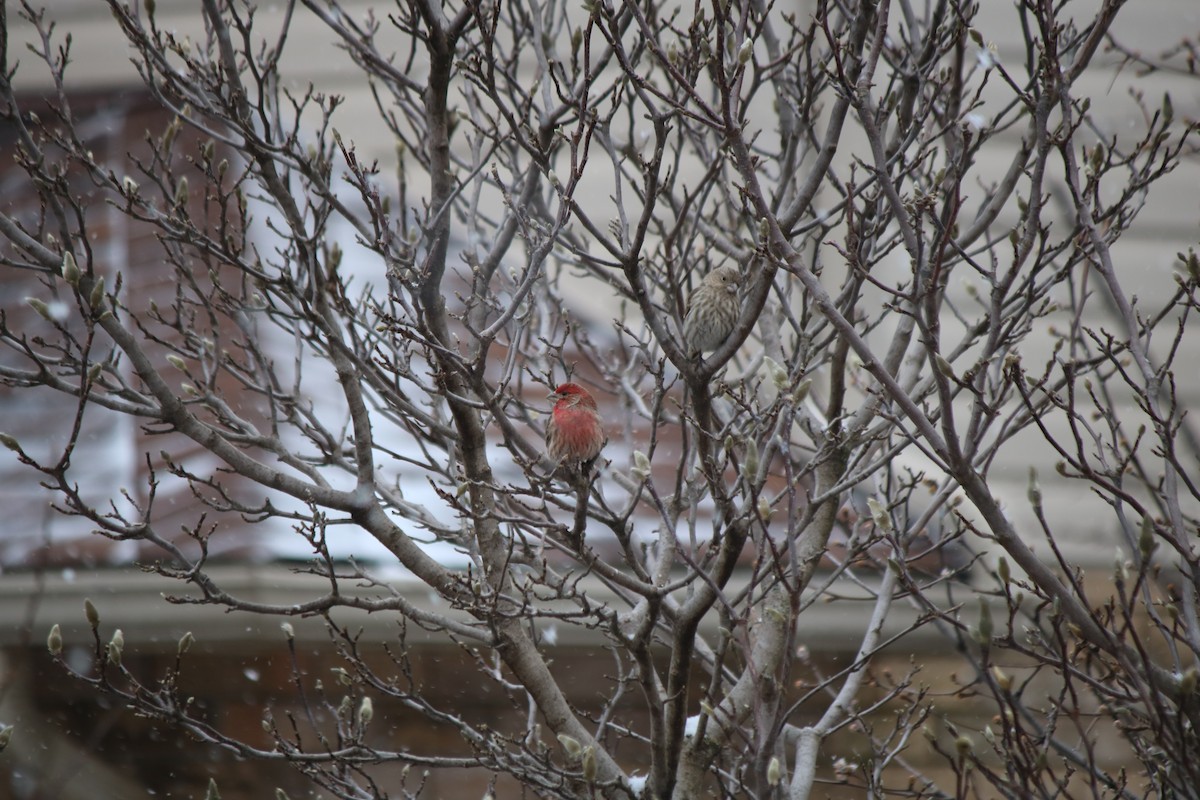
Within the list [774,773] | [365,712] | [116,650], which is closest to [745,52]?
[774,773]

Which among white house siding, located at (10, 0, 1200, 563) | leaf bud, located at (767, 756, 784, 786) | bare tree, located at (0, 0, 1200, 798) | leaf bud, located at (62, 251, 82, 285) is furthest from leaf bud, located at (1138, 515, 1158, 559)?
white house siding, located at (10, 0, 1200, 563)

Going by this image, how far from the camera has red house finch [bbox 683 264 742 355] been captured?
16.9ft

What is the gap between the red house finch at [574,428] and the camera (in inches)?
167

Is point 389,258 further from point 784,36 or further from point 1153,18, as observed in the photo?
point 1153,18

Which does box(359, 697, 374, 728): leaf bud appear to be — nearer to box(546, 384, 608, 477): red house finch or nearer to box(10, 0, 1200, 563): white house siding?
box(546, 384, 608, 477): red house finch

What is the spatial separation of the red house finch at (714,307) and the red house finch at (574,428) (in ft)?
3.11

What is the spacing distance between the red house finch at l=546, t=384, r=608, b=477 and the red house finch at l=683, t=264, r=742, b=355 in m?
0.95

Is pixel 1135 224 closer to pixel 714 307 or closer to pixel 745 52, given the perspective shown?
pixel 714 307

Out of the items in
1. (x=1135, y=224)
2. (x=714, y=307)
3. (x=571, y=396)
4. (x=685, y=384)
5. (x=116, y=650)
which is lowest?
(x=116, y=650)

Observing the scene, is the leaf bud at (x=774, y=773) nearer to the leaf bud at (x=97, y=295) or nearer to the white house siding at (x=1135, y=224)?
the leaf bud at (x=97, y=295)

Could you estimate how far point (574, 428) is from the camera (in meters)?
4.30

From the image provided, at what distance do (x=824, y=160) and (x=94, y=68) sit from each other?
860 centimetres

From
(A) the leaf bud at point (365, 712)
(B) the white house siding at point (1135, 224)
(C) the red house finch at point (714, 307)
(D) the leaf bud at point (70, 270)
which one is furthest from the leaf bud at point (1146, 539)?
(B) the white house siding at point (1135, 224)

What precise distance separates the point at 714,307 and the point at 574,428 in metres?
1.22
